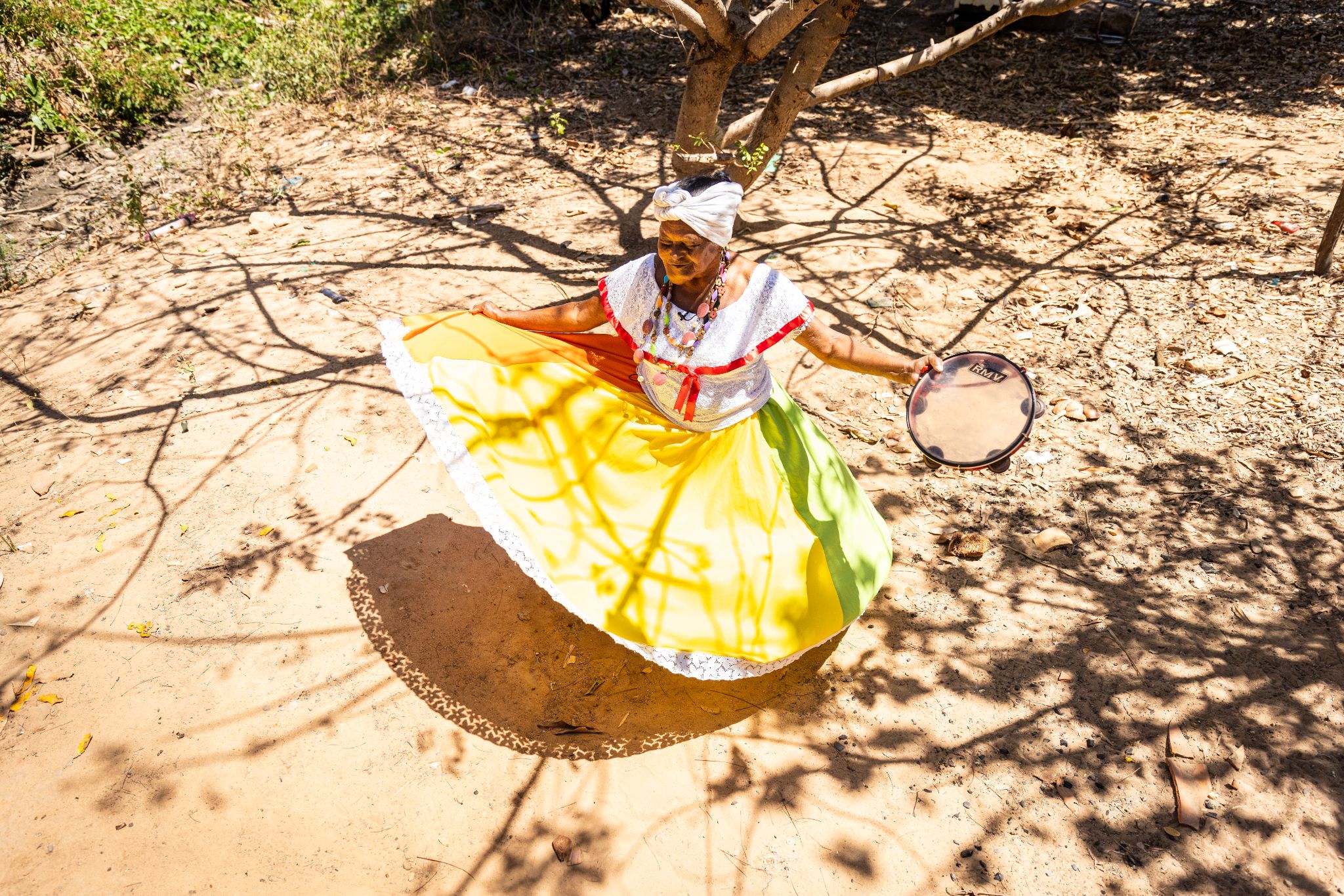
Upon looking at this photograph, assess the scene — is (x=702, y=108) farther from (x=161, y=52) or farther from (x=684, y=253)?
(x=161, y=52)

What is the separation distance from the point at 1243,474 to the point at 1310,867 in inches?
76.5

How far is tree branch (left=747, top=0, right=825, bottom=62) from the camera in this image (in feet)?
13.3

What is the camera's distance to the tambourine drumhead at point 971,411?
2.63 metres

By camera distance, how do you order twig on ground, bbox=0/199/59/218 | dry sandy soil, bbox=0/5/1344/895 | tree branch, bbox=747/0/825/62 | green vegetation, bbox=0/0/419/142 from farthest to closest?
green vegetation, bbox=0/0/419/142 → twig on ground, bbox=0/199/59/218 → tree branch, bbox=747/0/825/62 → dry sandy soil, bbox=0/5/1344/895

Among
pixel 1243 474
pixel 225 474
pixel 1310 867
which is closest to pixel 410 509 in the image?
pixel 225 474

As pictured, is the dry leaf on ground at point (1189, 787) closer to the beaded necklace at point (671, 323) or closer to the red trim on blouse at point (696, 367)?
the red trim on blouse at point (696, 367)

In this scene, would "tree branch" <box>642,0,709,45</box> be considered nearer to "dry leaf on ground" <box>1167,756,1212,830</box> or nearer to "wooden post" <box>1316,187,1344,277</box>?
"wooden post" <box>1316,187,1344,277</box>

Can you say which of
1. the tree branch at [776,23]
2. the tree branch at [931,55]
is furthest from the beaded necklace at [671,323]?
the tree branch at [931,55]

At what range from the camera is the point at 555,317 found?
2980mm

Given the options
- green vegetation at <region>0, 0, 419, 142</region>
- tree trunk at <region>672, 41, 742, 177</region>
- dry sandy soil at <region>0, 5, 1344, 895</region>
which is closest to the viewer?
dry sandy soil at <region>0, 5, 1344, 895</region>

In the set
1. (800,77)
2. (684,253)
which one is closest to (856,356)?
(684,253)

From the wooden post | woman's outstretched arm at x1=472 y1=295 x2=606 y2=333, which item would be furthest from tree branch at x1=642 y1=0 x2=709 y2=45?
the wooden post

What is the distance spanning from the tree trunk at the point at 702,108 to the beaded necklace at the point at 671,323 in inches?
90.4

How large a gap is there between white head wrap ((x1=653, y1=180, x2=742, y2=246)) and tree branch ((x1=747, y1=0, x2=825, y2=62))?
84.0 inches
